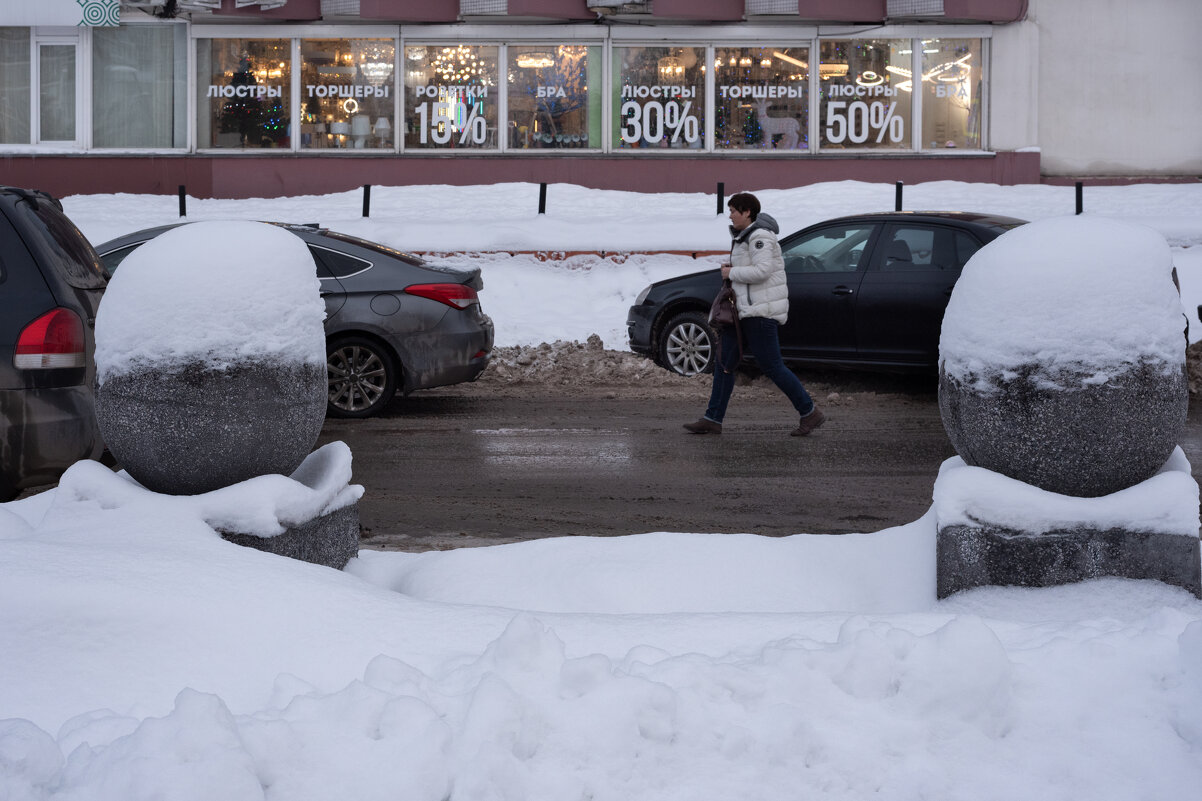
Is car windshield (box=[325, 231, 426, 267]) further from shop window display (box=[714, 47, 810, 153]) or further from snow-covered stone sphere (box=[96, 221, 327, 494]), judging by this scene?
shop window display (box=[714, 47, 810, 153])

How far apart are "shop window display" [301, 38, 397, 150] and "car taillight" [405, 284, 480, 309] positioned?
14910 mm

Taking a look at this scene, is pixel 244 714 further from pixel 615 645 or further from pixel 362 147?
pixel 362 147

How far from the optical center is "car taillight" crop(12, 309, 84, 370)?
6461mm

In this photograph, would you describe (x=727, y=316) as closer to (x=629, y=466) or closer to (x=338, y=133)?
(x=629, y=466)

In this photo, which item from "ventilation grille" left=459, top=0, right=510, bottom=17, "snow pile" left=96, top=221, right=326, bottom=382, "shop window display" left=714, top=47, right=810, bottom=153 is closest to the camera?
"snow pile" left=96, top=221, right=326, bottom=382

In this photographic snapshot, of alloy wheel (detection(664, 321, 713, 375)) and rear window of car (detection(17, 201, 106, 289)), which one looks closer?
rear window of car (detection(17, 201, 106, 289))

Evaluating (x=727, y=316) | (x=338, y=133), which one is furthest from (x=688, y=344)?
(x=338, y=133)

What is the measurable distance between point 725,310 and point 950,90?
55.9 feet

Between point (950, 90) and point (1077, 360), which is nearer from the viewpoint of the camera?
point (1077, 360)

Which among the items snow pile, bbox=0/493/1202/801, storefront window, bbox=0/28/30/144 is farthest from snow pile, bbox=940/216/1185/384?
storefront window, bbox=0/28/30/144

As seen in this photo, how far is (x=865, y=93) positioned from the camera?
83.4ft

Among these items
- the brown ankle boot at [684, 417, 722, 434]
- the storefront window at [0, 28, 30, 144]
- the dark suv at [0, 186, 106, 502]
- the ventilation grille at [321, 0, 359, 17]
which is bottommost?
the brown ankle boot at [684, 417, 722, 434]

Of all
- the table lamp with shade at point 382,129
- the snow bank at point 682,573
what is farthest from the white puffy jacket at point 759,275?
the table lamp with shade at point 382,129

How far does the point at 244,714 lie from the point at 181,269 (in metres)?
2.05
